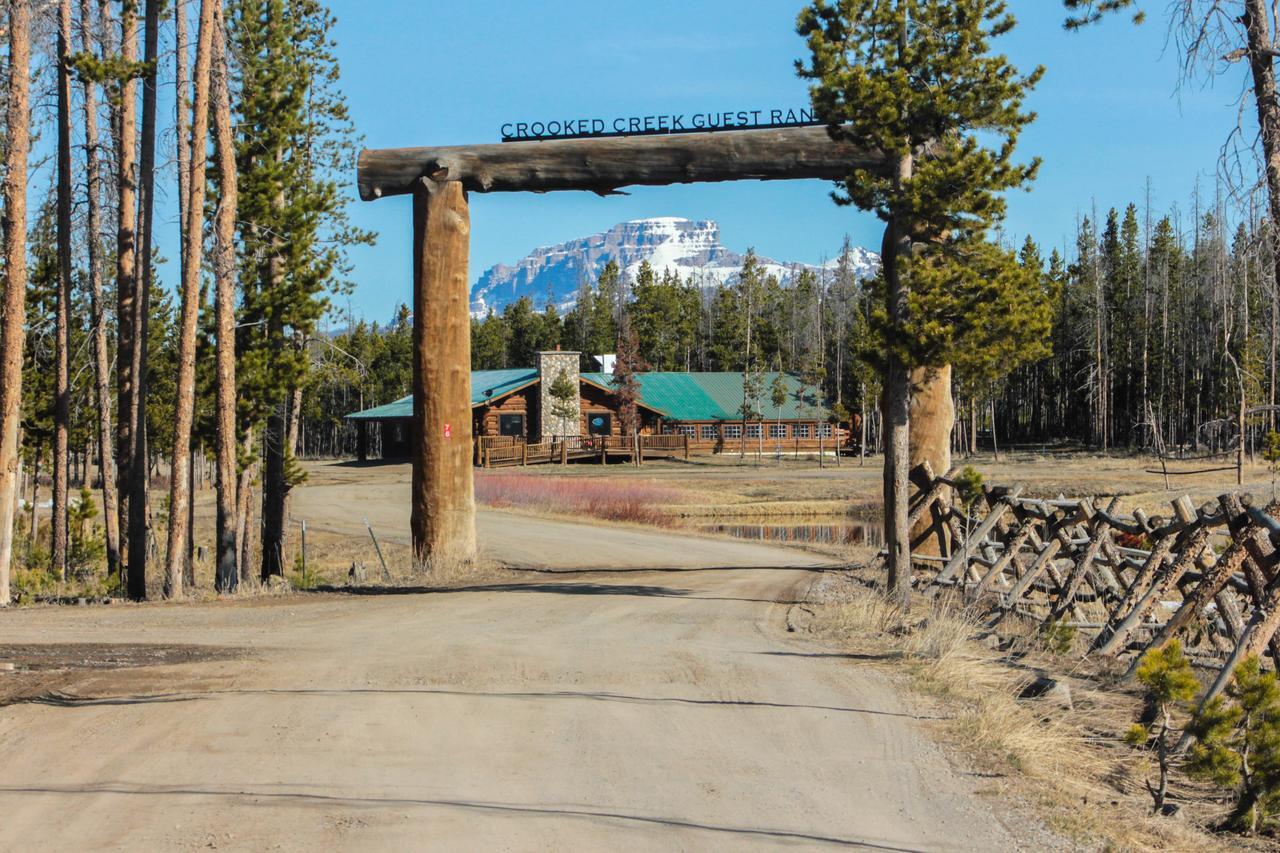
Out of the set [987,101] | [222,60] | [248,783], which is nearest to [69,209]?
[222,60]

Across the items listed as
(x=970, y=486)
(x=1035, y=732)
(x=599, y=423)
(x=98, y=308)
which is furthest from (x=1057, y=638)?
(x=599, y=423)

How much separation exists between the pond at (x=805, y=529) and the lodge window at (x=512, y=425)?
2873 cm

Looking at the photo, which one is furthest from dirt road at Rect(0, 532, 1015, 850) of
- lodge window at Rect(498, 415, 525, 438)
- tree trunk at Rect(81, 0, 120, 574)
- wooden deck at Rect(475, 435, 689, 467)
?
lodge window at Rect(498, 415, 525, 438)

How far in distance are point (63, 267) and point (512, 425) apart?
46.1 meters

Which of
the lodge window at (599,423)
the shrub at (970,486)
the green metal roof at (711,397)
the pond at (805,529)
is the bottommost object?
the pond at (805,529)

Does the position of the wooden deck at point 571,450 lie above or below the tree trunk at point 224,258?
below

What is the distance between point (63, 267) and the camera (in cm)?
2233

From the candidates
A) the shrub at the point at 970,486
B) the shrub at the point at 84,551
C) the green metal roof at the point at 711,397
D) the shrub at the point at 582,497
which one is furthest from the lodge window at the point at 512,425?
the shrub at the point at 970,486

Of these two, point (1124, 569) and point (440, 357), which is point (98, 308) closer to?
point (440, 357)

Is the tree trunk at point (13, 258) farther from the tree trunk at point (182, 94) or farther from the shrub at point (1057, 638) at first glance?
the shrub at point (1057, 638)

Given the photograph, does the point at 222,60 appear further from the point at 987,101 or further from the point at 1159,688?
the point at 1159,688

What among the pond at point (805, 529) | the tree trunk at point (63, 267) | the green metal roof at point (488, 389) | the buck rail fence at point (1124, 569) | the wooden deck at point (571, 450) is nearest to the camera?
the buck rail fence at point (1124, 569)

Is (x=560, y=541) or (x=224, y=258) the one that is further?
(x=560, y=541)

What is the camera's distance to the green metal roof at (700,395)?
239 ft
